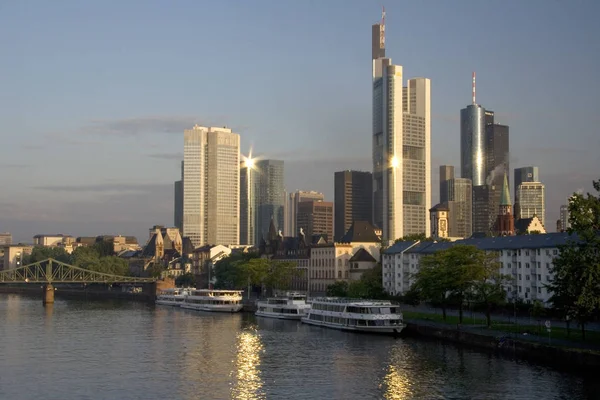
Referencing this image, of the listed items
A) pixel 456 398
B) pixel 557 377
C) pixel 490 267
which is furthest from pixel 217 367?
pixel 490 267

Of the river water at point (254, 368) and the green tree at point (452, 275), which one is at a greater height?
the green tree at point (452, 275)

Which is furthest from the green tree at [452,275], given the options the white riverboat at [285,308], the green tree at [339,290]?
the green tree at [339,290]

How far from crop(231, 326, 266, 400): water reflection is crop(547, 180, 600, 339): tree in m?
28.4

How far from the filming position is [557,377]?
71500 mm

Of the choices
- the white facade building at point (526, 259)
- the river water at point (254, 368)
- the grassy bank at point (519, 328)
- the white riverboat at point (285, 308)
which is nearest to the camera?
the river water at point (254, 368)

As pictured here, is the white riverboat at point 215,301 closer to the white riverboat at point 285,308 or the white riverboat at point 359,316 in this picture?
the white riverboat at point 285,308

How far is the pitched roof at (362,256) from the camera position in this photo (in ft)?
630

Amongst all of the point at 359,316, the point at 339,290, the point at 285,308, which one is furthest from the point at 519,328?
the point at 339,290

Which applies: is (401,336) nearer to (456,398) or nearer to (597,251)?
(597,251)

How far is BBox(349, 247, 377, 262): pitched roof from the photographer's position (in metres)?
192

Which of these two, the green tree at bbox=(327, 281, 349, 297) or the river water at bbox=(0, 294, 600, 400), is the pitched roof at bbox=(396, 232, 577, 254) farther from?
the river water at bbox=(0, 294, 600, 400)

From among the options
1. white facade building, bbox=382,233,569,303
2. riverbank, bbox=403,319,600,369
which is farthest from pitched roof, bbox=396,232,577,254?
riverbank, bbox=403,319,600,369

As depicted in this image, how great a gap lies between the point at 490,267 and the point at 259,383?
57663mm

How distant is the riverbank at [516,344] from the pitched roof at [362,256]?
82203 mm
